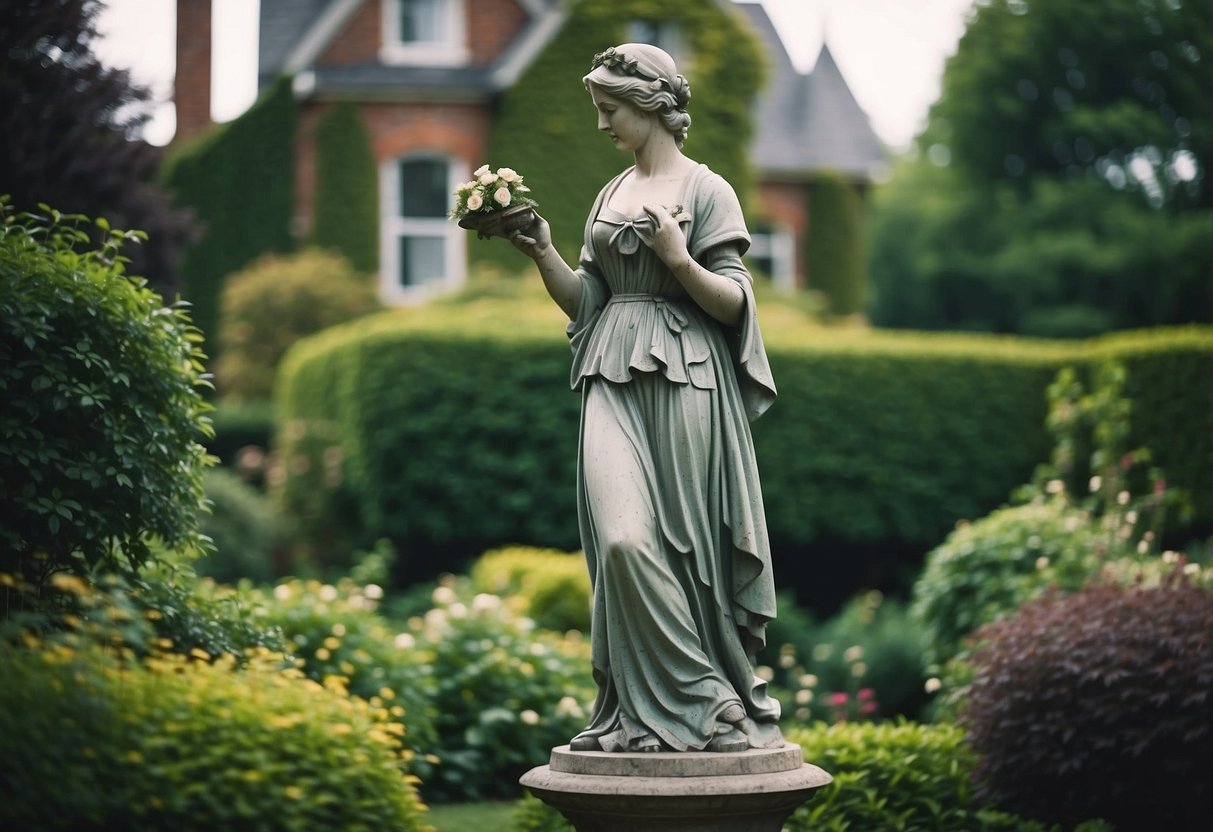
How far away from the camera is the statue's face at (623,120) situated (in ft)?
19.5

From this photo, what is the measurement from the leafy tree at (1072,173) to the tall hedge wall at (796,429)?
16.7 meters

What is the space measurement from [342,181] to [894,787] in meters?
17.9

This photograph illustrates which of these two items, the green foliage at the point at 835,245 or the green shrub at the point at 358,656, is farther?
the green foliage at the point at 835,245

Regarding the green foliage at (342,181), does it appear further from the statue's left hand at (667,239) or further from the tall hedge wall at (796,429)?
the statue's left hand at (667,239)

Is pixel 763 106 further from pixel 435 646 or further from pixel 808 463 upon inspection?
pixel 435 646

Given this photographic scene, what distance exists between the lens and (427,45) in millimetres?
24484

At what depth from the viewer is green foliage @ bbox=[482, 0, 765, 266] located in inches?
874

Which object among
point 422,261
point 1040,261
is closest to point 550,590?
point 422,261

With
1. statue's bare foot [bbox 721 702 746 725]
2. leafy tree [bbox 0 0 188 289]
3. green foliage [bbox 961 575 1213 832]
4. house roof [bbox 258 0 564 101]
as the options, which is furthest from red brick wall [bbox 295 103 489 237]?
statue's bare foot [bbox 721 702 746 725]

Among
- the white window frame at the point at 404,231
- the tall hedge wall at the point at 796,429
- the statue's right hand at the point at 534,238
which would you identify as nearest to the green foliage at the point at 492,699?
the statue's right hand at the point at 534,238

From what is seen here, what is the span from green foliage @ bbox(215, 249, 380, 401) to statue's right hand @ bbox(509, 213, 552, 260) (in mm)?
16834

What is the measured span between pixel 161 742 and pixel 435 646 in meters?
5.04

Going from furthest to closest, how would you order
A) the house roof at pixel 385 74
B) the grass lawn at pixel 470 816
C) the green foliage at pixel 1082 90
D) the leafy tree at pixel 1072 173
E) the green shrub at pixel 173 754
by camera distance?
the green foliage at pixel 1082 90 → the leafy tree at pixel 1072 173 → the house roof at pixel 385 74 → the grass lawn at pixel 470 816 → the green shrub at pixel 173 754

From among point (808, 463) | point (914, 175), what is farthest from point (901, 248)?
point (808, 463)
